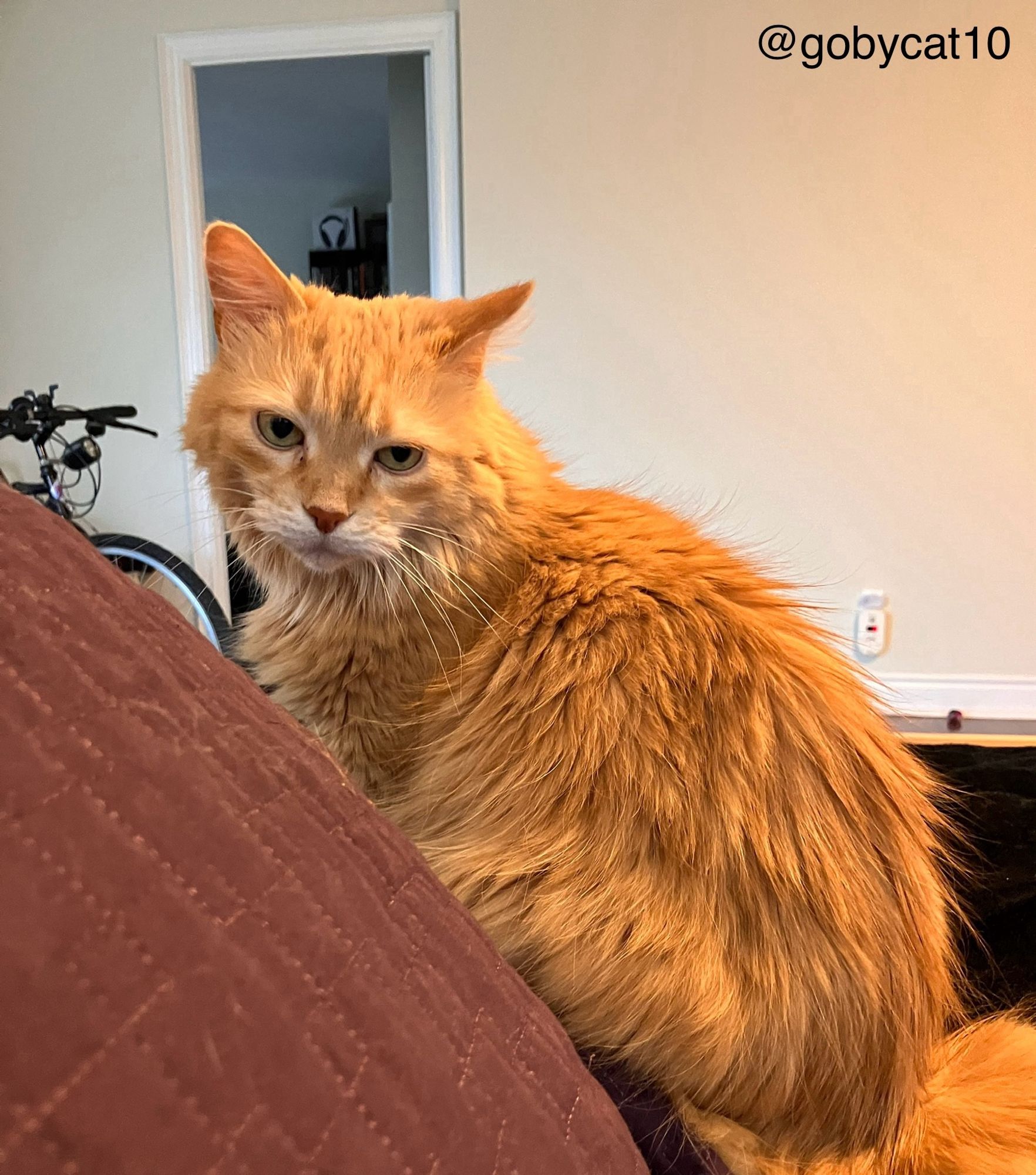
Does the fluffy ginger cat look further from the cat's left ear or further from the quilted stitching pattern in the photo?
the quilted stitching pattern

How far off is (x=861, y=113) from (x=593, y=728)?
2.52 meters

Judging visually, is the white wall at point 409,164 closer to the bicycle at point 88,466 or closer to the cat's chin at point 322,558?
the bicycle at point 88,466

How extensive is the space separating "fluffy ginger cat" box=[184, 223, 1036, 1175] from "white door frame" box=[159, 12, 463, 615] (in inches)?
66.5

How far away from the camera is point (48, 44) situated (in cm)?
277

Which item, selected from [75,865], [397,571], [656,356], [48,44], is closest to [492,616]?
[397,571]

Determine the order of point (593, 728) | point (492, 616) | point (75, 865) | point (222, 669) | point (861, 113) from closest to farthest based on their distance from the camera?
point (75, 865), point (222, 669), point (593, 728), point (492, 616), point (861, 113)

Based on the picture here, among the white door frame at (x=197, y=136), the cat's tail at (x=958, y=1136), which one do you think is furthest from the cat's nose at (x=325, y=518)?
the white door frame at (x=197, y=136)

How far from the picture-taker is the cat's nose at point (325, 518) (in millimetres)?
817

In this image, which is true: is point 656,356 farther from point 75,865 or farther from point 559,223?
point 75,865

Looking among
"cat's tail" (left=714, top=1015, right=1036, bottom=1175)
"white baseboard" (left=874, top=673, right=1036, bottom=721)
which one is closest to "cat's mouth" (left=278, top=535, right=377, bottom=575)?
"cat's tail" (left=714, top=1015, right=1036, bottom=1175)

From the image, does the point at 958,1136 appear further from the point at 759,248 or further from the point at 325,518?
the point at 759,248

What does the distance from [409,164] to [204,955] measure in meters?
3.61

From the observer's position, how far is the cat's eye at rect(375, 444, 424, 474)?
33.4 inches

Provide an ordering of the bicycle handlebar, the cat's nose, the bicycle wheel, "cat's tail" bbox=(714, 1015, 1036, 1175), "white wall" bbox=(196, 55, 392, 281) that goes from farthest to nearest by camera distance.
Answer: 1. "white wall" bbox=(196, 55, 392, 281)
2. the bicycle wheel
3. the bicycle handlebar
4. the cat's nose
5. "cat's tail" bbox=(714, 1015, 1036, 1175)
